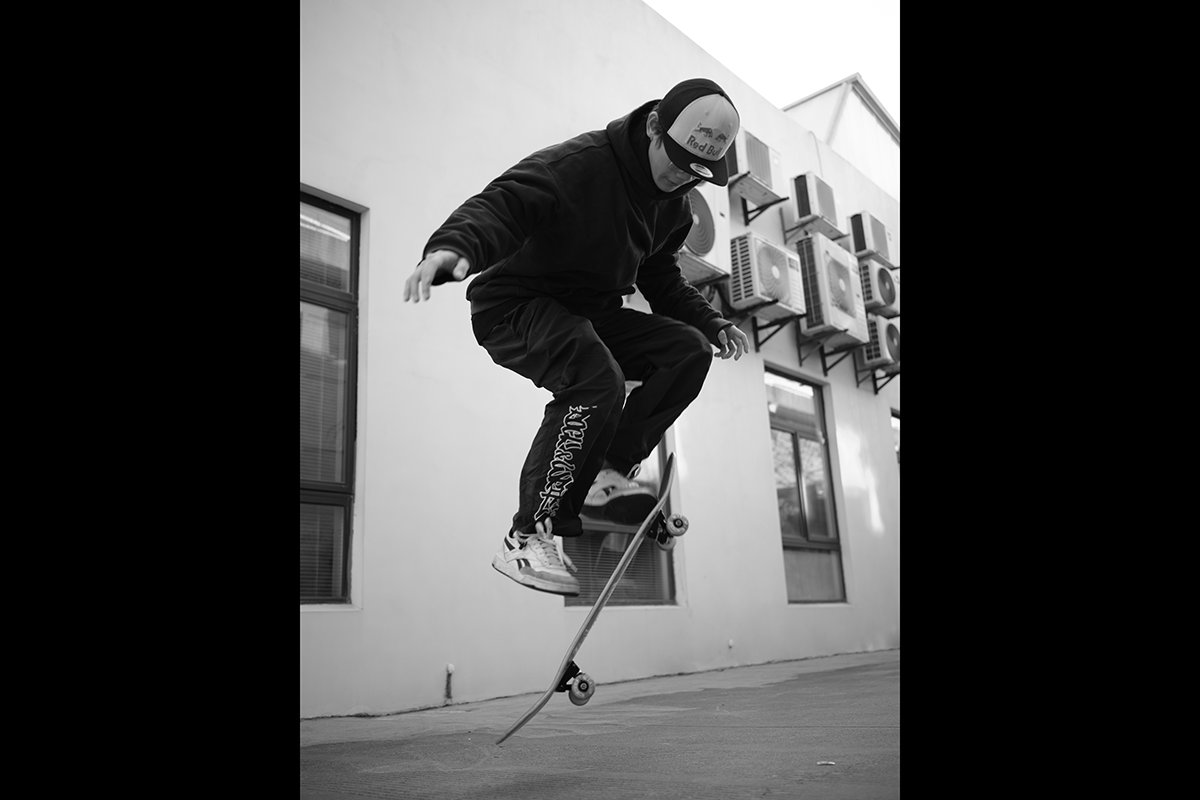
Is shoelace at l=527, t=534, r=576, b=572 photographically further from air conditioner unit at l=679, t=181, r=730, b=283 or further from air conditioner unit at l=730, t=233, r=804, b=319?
air conditioner unit at l=730, t=233, r=804, b=319

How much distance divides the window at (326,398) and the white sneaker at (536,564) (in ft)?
6.17

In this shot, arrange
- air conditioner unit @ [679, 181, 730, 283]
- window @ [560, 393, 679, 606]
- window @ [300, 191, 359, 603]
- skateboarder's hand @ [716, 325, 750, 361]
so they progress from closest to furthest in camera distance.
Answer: skateboarder's hand @ [716, 325, 750, 361] < window @ [300, 191, 359, 603] < window @ [560, 393, 679, 606] < air conditioner unit @ [679, 181, 730, 283]

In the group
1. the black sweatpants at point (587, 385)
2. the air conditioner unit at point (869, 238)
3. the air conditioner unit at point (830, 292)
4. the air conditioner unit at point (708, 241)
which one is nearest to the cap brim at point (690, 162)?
the black sweatpants at point (587, 385)

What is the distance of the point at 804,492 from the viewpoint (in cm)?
664

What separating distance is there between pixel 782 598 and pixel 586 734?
368 centimetres

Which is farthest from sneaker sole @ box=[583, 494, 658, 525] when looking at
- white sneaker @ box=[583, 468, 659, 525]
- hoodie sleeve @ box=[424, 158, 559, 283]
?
hoodie sleeve @ box=[424, 158, 559, 283]

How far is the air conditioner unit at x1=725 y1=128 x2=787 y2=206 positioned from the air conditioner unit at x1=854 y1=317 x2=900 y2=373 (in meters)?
1.71

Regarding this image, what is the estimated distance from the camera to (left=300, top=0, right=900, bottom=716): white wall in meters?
3.55

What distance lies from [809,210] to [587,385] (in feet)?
17.4

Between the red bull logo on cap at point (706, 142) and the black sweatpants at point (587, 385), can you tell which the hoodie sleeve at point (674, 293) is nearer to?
the black sweatpants at point (587, 385)

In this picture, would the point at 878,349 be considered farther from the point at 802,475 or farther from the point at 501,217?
the point at 501,217

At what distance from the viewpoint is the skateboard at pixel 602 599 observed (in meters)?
1.82
